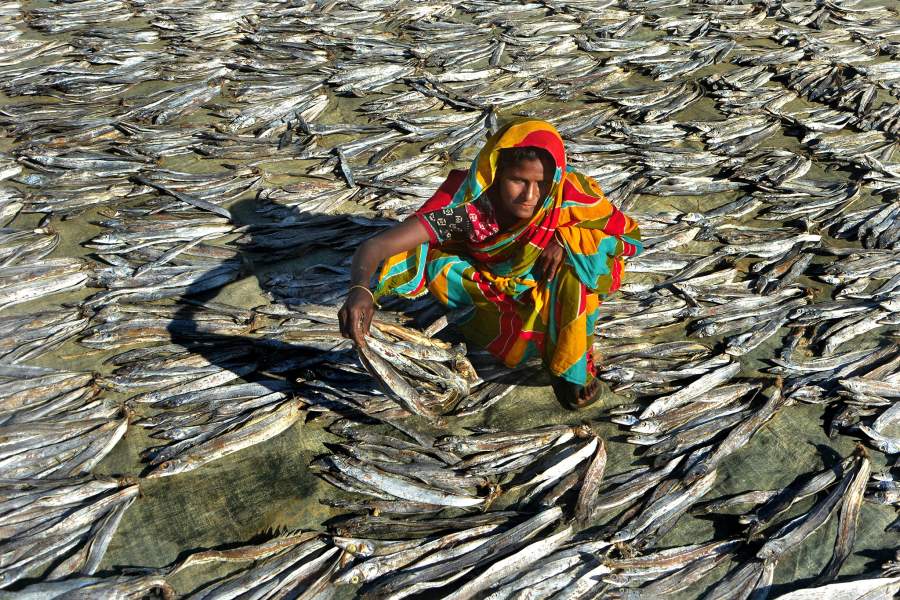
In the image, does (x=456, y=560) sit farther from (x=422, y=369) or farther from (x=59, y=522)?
(x=59, y=522)

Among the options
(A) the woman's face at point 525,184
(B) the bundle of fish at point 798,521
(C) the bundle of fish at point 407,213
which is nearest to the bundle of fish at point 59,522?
(C) the bundle of fish at point 407,213

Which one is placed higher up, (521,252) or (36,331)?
(521,252)

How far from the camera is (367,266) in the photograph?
102 inches

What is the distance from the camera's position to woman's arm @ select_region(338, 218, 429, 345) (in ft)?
8.07

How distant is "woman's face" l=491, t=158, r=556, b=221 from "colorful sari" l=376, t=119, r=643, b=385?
3cm

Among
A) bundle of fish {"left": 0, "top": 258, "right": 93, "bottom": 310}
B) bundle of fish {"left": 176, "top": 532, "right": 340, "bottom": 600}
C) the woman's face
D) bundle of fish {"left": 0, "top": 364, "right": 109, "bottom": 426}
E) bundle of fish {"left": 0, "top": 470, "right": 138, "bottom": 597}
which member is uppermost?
the woman's face

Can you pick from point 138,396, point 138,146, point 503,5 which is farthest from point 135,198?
point 503,5

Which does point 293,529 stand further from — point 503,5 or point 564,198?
point 503,5

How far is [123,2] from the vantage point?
240 inches

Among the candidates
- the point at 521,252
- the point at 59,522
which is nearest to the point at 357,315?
the point at 521,252

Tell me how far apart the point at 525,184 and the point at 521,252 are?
268mm

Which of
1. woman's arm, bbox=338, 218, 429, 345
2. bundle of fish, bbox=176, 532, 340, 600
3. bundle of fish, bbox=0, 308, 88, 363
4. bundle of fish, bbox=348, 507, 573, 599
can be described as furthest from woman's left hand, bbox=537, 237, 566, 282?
bundle of fish, bbox=0, 308, 88, 363

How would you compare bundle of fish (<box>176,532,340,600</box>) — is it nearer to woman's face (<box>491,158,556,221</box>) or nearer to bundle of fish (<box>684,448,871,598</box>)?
bundle of fish (<box>684,448,871,598</box>)

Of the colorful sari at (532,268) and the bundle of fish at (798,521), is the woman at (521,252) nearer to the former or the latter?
the colorful sari at (532,268)
